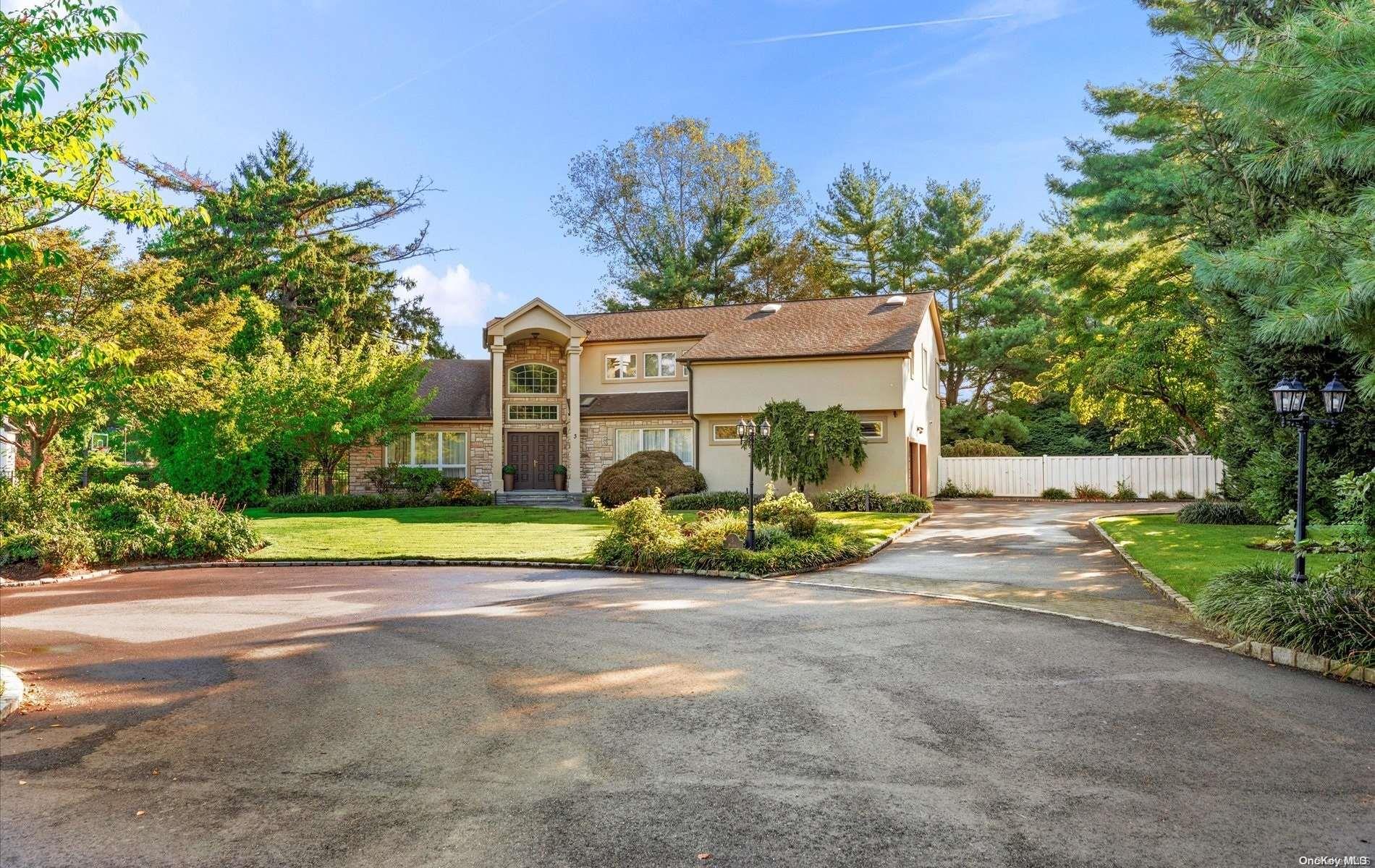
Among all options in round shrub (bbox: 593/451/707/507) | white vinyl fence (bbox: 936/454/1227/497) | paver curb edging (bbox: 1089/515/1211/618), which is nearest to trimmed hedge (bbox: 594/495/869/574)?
paver curb edging (bbox: 1089/515/1211/618)

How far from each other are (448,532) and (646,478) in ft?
23.2

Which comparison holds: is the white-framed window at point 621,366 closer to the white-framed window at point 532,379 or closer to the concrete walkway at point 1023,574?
the white-framed window at point 532,379

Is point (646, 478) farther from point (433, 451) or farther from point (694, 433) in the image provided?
point (433, 451)

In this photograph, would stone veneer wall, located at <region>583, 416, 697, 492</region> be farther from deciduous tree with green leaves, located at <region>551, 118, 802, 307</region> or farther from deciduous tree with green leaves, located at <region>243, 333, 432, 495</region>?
deciduous tree with green leaves, located at <region>551, 118, 802, 307</region>

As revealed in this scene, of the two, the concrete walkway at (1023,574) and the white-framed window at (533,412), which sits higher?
the white-framed window at (533,412)

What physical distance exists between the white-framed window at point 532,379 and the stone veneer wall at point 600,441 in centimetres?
239

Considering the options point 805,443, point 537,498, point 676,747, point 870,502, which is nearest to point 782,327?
point 805,443

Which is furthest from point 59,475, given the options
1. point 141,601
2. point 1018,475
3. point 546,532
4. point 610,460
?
point 1018,475

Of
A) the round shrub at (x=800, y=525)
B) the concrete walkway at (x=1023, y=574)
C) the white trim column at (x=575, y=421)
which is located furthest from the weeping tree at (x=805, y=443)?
the round shrub at (x=800, y=525)

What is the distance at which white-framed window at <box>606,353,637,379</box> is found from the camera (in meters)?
29.4

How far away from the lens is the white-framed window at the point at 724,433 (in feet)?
86.2

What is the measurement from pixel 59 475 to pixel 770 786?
19.3 metres

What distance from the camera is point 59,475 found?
57.5 ft

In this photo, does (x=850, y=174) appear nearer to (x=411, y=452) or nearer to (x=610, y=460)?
(x=610, y=460)
